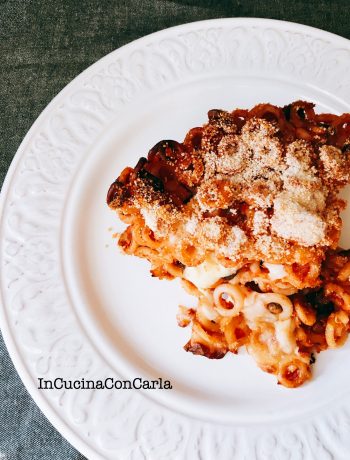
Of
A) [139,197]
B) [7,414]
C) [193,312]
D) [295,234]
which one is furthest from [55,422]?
[295,234]

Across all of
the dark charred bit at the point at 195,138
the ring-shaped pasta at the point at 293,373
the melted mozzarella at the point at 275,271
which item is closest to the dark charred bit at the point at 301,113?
the dark charred bit at the point at 195,138

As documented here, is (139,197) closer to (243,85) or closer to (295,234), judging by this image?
(295,234)

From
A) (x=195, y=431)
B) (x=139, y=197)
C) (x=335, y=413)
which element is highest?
(x=139, y=197)

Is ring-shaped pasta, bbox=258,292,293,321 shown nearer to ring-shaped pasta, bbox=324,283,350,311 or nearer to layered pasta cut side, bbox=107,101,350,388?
layered pasta cut side, bbox=107,101,350,388

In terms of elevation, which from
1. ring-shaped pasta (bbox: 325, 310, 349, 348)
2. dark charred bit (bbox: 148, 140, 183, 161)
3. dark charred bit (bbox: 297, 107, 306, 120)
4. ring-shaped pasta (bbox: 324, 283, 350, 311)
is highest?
dark charred bit (bbox: 297, 107, 306, 120)

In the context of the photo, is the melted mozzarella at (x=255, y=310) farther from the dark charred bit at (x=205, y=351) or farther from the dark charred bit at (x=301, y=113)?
the dark charred bit at (x=301, y=113)

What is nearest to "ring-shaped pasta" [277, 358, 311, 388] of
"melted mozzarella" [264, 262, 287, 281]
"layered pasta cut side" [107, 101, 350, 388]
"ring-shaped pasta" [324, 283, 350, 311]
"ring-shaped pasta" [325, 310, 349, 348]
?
"layered pasta cut side" [107, 101, 350, 388]

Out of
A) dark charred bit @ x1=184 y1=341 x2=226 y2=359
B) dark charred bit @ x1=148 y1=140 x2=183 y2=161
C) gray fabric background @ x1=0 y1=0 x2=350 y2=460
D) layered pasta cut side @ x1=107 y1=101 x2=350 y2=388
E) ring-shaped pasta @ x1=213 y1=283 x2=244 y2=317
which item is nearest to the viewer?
layered pasta cut side @ x1=107 y1=101 x2=350 y2=388
